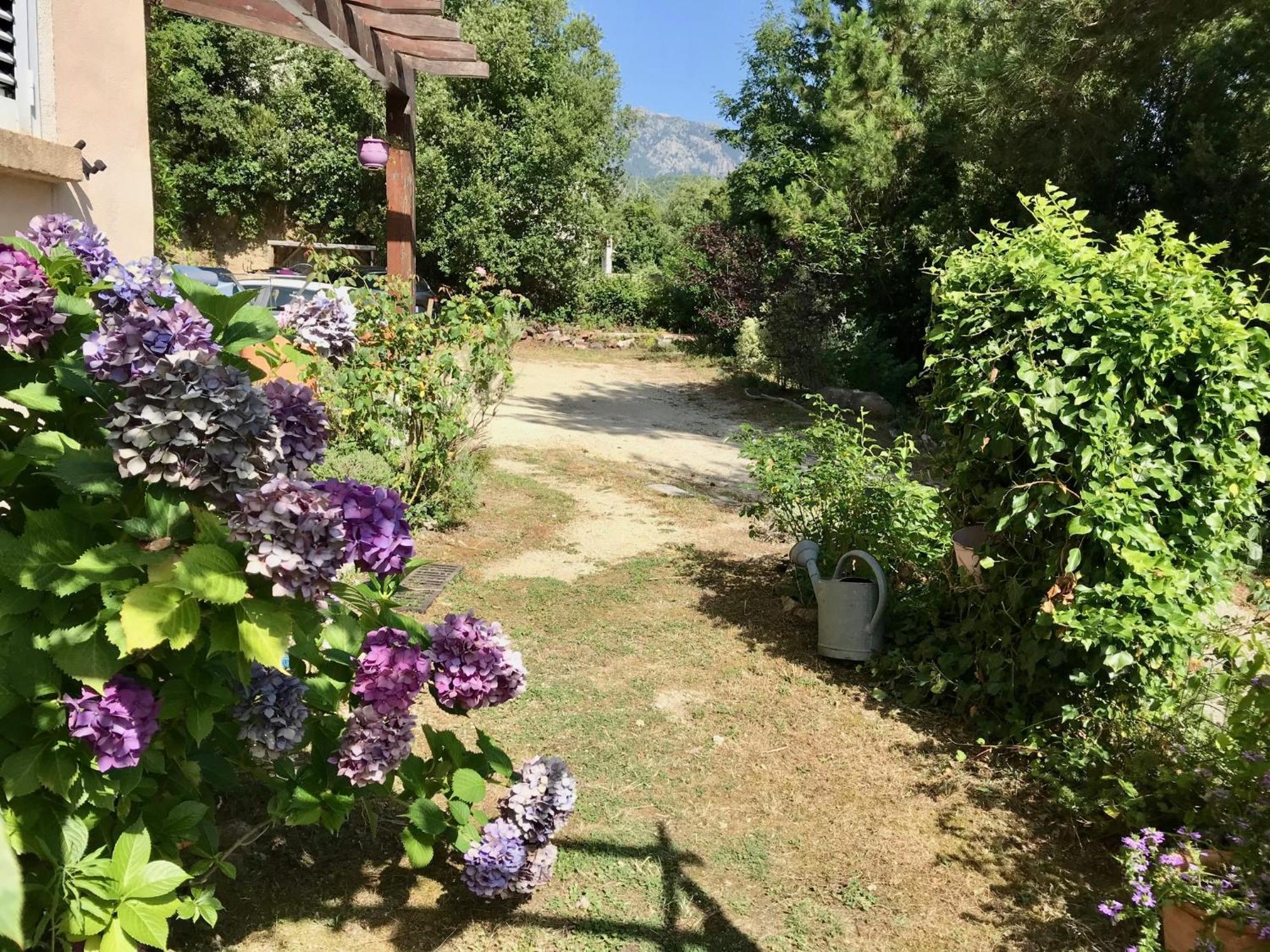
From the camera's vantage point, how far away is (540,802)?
267 cm

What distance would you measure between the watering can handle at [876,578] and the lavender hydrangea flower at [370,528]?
2.93 meters

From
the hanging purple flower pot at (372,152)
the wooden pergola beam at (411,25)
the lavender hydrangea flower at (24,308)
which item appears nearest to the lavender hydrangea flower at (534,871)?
the lavender hydrangea flower at (24,308)

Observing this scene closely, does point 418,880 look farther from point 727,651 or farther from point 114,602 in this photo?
point 727,651

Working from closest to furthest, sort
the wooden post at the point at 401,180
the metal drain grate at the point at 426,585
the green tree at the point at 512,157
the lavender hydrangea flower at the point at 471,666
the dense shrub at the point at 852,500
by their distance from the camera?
the lavender hydrangea flower at the point at 471,666 < the dense shrub at the point at 852,500 < the metal drain grate at the point at 426,585 < the wooden post at the point at 401,180 < the green tree at the point at 512,157

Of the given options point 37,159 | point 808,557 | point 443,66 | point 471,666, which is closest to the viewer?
point 471,666

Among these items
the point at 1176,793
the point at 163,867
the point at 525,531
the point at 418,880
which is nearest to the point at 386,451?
the point at 525,531

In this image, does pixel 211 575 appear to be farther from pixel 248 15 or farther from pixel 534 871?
pixel 248 15

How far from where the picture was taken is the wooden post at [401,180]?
23.2 feet

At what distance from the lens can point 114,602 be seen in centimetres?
165

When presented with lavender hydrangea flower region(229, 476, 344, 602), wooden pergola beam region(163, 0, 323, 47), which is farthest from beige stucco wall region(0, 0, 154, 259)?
lavender hydrangea flower region(229, 476, 344, 602)

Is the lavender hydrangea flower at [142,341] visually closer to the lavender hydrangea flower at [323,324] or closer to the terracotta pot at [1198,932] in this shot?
the lavender hydrangea flower at [323,324]

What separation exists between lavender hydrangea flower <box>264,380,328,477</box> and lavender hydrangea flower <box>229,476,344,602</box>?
12 centimetres

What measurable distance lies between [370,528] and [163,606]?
0.38 m

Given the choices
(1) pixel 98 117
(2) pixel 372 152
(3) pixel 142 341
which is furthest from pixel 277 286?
(3) pixel 142 341
